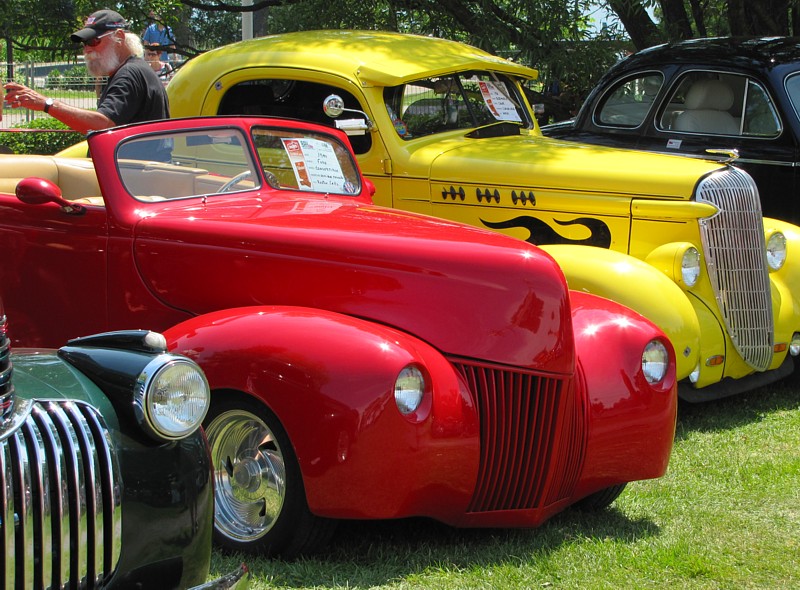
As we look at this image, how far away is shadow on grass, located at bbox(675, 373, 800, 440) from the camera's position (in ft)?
18.7

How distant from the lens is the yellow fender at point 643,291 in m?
5.13

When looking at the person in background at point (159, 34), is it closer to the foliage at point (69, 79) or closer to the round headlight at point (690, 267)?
the foliage at point (69, 79)

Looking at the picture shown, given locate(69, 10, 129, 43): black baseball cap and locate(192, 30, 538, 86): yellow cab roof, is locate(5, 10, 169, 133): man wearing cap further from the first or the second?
locate(192, 30, 538, 86): yellow cab roof

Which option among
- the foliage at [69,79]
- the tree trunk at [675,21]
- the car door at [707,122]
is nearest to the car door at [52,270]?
the car door at [707,122]

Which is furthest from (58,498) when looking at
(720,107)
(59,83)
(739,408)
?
(59,83)

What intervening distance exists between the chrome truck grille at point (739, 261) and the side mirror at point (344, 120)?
6.49ft

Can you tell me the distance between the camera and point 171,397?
2.61 m

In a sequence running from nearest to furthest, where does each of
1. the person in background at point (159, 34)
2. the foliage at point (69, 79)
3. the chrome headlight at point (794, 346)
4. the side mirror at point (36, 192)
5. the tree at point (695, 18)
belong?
the side mirror at point (36, 192) < the chrome headlight at point (794, 346) < the tree at point (695, 18) < the person in background at point (159, 34) < the foliage at point (69, 79)

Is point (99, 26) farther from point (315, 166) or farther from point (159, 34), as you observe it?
point (159, 34)

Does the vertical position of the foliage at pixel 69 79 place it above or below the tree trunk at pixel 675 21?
below

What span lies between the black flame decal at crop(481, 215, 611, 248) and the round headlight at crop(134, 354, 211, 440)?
12.4 ft

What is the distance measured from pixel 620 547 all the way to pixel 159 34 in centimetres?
1106

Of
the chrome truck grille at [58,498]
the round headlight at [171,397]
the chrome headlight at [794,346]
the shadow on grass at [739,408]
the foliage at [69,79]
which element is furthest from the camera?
the foliage at [69,79]

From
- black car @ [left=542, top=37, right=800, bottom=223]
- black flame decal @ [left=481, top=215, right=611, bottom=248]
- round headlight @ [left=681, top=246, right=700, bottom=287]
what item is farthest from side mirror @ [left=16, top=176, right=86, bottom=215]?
black car @ [left=542, top=37, right=800, bottom=223]
